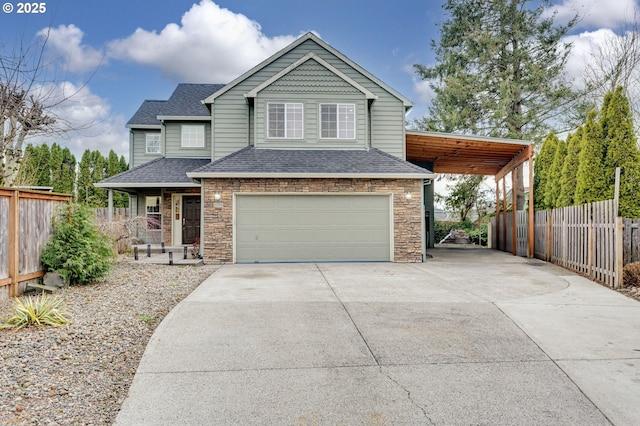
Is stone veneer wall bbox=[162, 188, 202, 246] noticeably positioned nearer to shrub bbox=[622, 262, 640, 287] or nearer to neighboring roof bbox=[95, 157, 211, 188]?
neighboring roof bbox=[95, 157, 211, 188]

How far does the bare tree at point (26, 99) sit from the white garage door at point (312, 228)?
5.42 metres

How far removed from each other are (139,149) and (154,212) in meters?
3.32

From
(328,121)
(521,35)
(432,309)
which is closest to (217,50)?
(328,121)

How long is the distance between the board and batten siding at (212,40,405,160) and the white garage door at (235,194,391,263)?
2.58 metres

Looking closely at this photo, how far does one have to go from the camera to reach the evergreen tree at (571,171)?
11547mm

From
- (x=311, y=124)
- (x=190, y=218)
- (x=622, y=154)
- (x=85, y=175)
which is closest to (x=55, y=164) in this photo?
(x=85, y=175)

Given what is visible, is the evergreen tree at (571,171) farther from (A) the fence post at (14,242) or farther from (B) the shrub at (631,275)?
(A) the fence post at (14,242)

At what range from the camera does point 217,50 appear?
62.2 feet

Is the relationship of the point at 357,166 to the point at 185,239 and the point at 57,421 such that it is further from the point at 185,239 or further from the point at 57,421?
the point at 57,421

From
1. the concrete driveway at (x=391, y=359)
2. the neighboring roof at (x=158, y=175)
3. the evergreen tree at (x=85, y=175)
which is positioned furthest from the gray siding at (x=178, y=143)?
the concrete driveway at (x=391, y=359)

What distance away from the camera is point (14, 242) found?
7.11 m

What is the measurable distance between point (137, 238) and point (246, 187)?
728cm

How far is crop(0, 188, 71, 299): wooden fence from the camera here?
22.8ft

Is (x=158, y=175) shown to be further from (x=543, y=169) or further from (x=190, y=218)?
(x=543, y=169)
